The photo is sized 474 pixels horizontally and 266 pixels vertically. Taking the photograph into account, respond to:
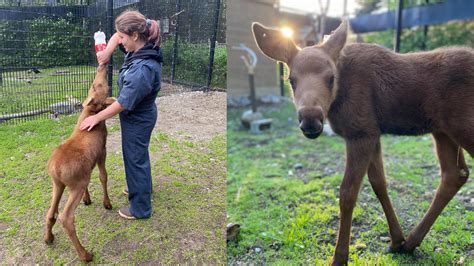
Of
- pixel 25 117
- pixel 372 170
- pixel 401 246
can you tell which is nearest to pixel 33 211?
pixel 25 117

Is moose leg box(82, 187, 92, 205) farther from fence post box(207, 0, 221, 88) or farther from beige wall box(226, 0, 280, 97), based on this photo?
beige wall box(226, 0, 280, 97)

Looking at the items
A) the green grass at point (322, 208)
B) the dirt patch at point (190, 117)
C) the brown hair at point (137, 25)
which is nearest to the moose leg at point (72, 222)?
the dirt patch at point (190, 117)

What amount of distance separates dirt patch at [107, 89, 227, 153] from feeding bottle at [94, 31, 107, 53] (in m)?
0.50

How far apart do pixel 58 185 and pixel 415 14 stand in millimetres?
4076

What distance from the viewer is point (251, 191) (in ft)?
12.0

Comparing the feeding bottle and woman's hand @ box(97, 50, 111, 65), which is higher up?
the feeding bottle

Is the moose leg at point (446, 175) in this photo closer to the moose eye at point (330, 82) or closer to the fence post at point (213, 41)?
the moose eye at point (330, 82)

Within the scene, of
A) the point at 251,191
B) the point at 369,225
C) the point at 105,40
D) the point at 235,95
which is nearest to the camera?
the point at 105,40

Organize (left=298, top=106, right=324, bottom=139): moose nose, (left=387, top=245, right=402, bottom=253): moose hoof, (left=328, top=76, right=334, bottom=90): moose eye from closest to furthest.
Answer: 1. (left=298, top=106, right=324, bottom=139): moose nose
2. (left=328, top=76, right=334, bottom=90): moose eye
3. (left=387, top=245, right=402, bottom=253): moose hoof

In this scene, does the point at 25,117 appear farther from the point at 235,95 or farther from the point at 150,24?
the point at 235,95

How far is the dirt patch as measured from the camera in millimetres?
2281

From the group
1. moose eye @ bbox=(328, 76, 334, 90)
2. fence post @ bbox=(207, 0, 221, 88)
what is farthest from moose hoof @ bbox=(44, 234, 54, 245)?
moose eye @ bbox=(328, 76, 334, 90)

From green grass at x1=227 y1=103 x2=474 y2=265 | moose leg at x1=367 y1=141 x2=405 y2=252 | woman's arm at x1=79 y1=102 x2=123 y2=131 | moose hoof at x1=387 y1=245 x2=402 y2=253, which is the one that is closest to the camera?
woman's arm at x1=79 y1=102 x2=123 y2=131

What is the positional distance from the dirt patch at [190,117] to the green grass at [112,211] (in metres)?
0.05
